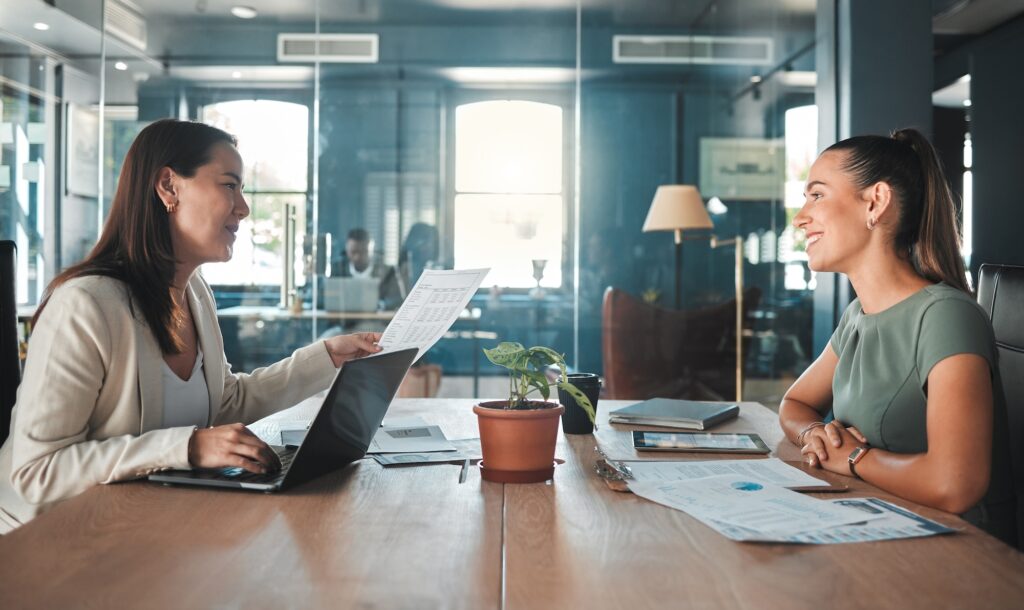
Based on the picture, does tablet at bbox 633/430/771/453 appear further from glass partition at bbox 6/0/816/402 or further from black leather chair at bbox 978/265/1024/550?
glass partition at bbox 6/0/816/402

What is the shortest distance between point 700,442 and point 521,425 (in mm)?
443

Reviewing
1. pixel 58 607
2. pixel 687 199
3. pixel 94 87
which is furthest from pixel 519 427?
pixel 94 87

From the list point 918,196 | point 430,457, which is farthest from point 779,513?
point 918,196

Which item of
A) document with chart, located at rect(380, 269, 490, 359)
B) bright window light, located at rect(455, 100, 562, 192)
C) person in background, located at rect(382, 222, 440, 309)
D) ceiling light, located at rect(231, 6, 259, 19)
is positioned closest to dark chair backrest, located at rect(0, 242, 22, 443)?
document with chart, located at rect(380, 269, 490, 359)

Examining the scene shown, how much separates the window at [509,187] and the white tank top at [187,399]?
125 inches

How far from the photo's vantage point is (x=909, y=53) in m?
3.61

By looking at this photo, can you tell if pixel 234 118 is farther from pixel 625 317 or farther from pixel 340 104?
pixel 625 317

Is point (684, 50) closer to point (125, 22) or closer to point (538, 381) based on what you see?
point (125, 22)

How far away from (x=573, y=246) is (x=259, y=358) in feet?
6.29

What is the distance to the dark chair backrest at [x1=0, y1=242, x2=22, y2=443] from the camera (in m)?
1.67

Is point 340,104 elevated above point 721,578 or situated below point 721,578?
above

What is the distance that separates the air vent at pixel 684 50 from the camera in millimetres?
4812

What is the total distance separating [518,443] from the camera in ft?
4.00

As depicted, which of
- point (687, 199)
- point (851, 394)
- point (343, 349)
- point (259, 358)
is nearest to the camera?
point (851, 394)
